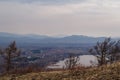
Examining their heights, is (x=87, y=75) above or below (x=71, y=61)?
below

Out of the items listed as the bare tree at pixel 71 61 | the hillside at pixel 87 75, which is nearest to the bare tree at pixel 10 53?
the bare tree at pixel 71 61

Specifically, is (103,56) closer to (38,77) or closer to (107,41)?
(107,41)

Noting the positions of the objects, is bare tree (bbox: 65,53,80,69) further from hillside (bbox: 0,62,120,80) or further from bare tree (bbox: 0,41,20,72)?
bare tree (bbox: 0,41,20,72)

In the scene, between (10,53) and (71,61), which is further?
(10,53)

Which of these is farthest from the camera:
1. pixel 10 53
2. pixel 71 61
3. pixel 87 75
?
pixel 10 53

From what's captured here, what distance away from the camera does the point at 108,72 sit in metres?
15.5

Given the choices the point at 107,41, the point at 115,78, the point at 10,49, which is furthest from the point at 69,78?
the point at 10,49

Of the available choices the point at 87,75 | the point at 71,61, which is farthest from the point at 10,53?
the point at 87,75

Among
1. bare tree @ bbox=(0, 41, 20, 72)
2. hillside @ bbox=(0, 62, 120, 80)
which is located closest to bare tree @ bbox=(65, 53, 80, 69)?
hillside @ bbox=(0, 62, 120, 80)

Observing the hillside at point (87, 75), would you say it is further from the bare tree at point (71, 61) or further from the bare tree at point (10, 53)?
the bare tree at point (10, 53)

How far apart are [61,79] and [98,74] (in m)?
2.06

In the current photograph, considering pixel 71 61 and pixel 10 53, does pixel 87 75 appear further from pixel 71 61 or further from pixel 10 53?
pixel 10 53

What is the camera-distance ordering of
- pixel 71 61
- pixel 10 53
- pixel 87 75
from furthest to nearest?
pixel 10 53 < pixel 71 61 < pixel 87 75

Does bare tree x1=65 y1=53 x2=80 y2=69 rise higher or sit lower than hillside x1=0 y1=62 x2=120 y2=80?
higher
